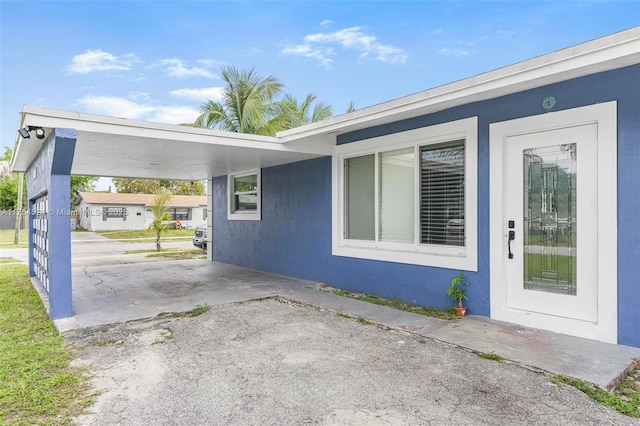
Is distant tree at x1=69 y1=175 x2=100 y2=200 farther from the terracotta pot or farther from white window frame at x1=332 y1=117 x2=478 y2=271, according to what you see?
the terracotta pot

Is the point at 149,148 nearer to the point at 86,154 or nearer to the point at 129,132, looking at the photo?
the point at 129,132

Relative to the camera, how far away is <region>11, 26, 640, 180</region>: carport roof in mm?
3527

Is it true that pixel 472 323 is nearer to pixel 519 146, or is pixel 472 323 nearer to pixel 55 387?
pixel 519 146

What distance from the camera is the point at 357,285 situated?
6648 millimetres

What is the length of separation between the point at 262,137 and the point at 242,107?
41.1ft

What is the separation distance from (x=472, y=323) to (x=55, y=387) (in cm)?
419

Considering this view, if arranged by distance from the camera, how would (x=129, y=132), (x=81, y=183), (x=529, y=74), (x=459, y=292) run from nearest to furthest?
(x=529, y=74)
(x=459, y=292)
(x=129, y=132)
(x=81, y=183)

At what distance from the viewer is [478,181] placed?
16.0 ft

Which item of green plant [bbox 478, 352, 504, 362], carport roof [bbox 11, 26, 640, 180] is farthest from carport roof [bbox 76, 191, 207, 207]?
green plant [bbox 478, 352, 504, 362]

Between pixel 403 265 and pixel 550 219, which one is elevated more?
pixel 550 219

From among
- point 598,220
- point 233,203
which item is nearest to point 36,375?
point 598,220

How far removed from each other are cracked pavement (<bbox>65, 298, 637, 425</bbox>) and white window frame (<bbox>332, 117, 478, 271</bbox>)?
4.72 ft

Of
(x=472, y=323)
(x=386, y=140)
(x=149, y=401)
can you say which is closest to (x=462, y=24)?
(x=386, y=140)

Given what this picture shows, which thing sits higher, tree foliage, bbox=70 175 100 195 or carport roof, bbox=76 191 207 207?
tree foliage, bbox=70 175 100 195
